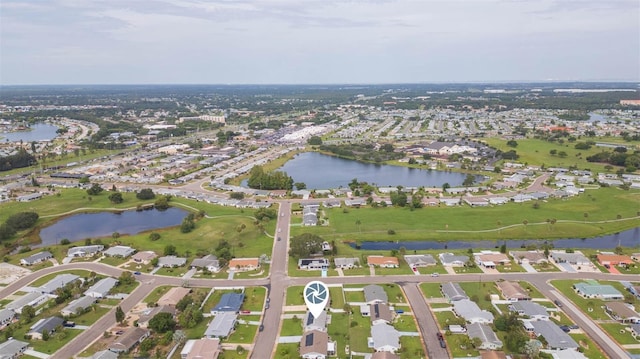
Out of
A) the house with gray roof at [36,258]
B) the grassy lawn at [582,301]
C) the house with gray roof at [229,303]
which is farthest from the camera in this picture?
the house with gray roof at [36,258]

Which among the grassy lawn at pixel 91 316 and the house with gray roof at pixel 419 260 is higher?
the house with gray roof at pixel 419 260

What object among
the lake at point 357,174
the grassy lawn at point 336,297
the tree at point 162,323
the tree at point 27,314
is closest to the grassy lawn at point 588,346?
the grassy lawn at point 336,297

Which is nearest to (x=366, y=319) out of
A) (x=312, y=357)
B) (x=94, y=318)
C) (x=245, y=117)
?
(x=312, y=357)

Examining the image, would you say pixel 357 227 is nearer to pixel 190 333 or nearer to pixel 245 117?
pixel 190 333

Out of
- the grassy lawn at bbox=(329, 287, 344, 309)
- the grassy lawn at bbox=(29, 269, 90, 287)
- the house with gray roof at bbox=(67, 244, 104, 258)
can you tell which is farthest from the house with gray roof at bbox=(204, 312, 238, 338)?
the house with gray roof at bbox=(67, 244, 104, 258)

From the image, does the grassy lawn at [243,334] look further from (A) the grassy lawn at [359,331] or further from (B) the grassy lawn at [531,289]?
(B) the grassy lawn at [531,289]

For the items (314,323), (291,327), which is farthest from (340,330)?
(291,327)

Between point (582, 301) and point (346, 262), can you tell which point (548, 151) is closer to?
point (582, 301)
